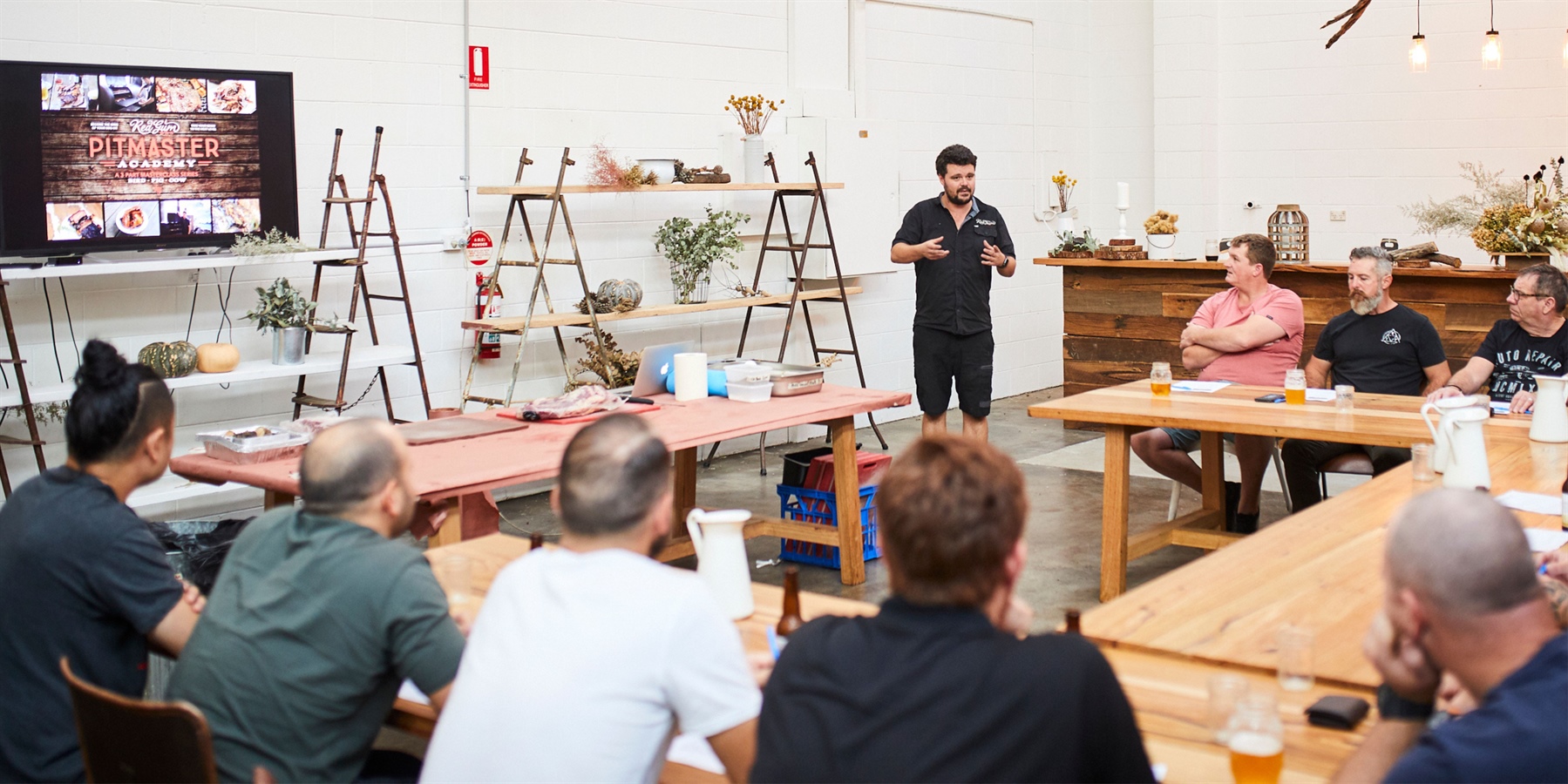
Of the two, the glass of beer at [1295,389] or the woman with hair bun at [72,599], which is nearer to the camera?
the woman with hair bun at [72,599]

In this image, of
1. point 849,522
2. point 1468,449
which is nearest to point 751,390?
point 849,522

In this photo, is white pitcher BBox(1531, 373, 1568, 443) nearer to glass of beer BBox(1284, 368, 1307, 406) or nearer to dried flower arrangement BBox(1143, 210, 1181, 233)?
glass of beer BBox(1284, 368, 1307, 406)

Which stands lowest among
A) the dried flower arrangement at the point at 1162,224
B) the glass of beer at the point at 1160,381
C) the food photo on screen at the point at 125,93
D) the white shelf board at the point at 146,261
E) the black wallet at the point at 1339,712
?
the black wallet at the point at 1339,712

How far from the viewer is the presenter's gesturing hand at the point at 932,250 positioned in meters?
6.48

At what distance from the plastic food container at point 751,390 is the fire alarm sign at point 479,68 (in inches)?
89.5

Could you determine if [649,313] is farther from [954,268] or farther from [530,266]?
[954,268]

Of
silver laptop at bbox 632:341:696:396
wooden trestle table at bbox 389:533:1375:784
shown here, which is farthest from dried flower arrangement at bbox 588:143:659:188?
wooden trestle table at bbox 389:533:1375:784

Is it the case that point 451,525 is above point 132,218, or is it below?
below

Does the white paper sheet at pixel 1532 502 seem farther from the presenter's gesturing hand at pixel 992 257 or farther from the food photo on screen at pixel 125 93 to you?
the food photo on screen at pixel 125 93

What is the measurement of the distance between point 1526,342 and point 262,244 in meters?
4.63

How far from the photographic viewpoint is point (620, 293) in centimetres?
661

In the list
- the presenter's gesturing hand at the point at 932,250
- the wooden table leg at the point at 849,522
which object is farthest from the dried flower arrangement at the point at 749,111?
the wooden table leg at the point at 849,522

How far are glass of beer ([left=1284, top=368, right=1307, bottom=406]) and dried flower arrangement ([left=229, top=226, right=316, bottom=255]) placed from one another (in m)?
3.71

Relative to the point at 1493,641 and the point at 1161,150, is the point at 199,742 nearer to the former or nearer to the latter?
the point at 1493,641
